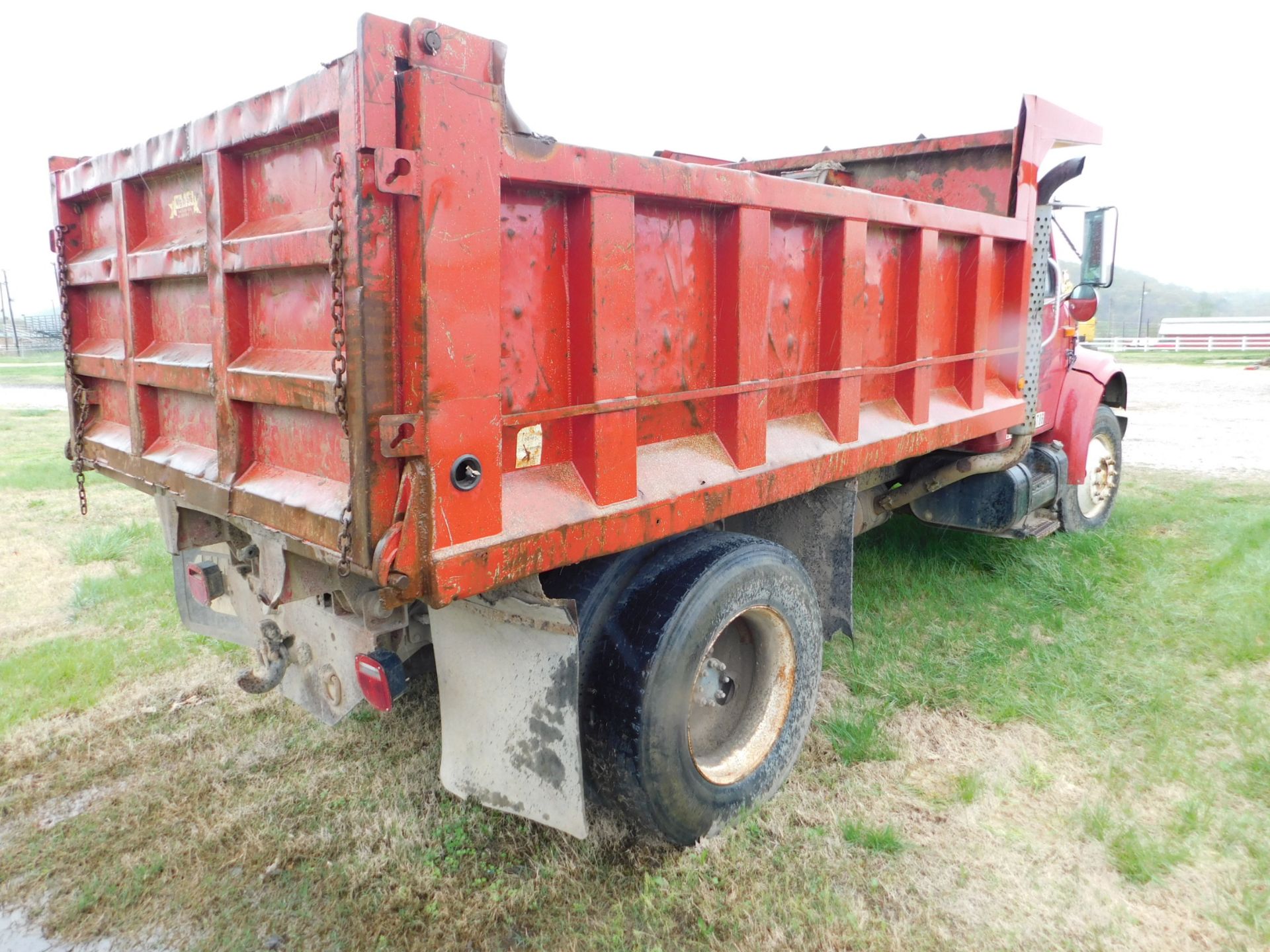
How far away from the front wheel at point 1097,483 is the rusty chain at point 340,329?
16.7ft

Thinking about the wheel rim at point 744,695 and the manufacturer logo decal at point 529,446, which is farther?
the wheel rim at point 744,695

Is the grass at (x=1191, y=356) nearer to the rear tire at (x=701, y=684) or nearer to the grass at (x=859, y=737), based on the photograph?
the grass at (x=859, y=737)

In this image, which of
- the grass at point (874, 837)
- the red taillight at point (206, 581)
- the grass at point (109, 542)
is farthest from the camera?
the grass at point (109, 542)

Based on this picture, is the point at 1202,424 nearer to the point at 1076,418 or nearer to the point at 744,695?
the point at 1076,418

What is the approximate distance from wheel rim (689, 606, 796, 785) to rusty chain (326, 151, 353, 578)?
56.5 inches

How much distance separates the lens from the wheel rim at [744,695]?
3084 mm

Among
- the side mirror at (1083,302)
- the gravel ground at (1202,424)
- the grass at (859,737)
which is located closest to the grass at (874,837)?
the grass at (859,737)

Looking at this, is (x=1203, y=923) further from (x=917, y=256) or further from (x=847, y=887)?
(x=917, y=256)

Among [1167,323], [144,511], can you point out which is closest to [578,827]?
[144,511]

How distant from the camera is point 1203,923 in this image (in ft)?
8.25

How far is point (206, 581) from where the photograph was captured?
3.22 metres

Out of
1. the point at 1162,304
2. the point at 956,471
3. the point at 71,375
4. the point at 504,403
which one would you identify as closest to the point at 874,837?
the point at 504,403

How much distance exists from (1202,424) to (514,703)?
12.4 meters

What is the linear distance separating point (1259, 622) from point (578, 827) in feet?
12.6
